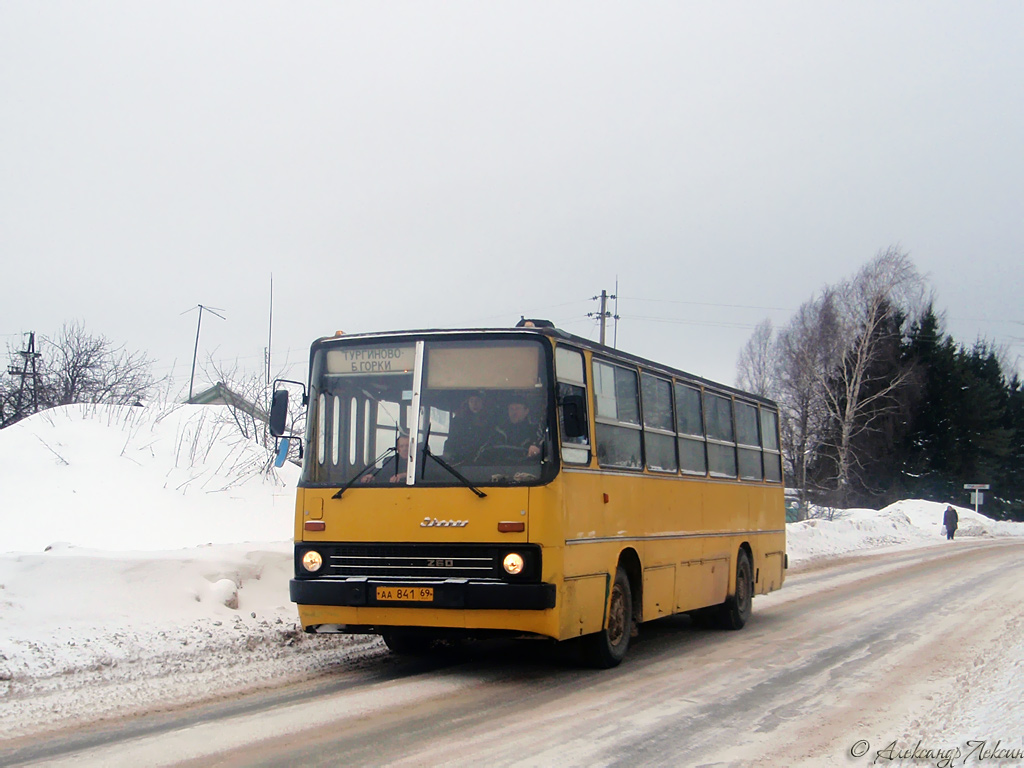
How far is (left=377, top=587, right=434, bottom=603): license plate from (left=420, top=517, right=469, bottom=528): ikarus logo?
507 mm

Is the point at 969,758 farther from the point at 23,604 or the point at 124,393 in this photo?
the point at 124,393

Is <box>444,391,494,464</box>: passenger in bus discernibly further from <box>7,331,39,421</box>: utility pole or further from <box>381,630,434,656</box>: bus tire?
<box>7,331,39,421</box>: utility pole

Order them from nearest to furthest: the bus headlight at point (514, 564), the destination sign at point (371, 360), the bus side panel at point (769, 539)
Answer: the bus headlight at point (514, 564) → the destination sign at point (371, 360) → the bus side panel at point (769, 539)

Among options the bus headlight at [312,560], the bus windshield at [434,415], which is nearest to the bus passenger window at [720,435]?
the bus windshield at [434,415]

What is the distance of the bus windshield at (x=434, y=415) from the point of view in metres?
8.55

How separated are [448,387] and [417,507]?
106 centimetres

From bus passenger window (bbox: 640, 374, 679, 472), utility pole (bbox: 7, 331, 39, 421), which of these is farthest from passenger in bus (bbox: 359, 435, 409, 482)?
utility pole (bbox: 7, 331, 39, 421)

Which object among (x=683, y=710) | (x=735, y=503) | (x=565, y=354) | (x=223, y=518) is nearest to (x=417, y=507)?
(x=565, y=354)

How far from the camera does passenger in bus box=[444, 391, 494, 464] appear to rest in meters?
8.60

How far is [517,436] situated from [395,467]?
107 centimetres

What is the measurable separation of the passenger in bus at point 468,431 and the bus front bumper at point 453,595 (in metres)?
1.05

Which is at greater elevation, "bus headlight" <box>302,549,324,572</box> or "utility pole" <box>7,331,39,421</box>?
"utility pole" <box>7,331,39,421</box>

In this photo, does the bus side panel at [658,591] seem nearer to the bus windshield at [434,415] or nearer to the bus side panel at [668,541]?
the bus side panel at [668,541]

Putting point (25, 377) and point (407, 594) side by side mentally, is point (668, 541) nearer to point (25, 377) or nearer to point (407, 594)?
point (407, 594)
